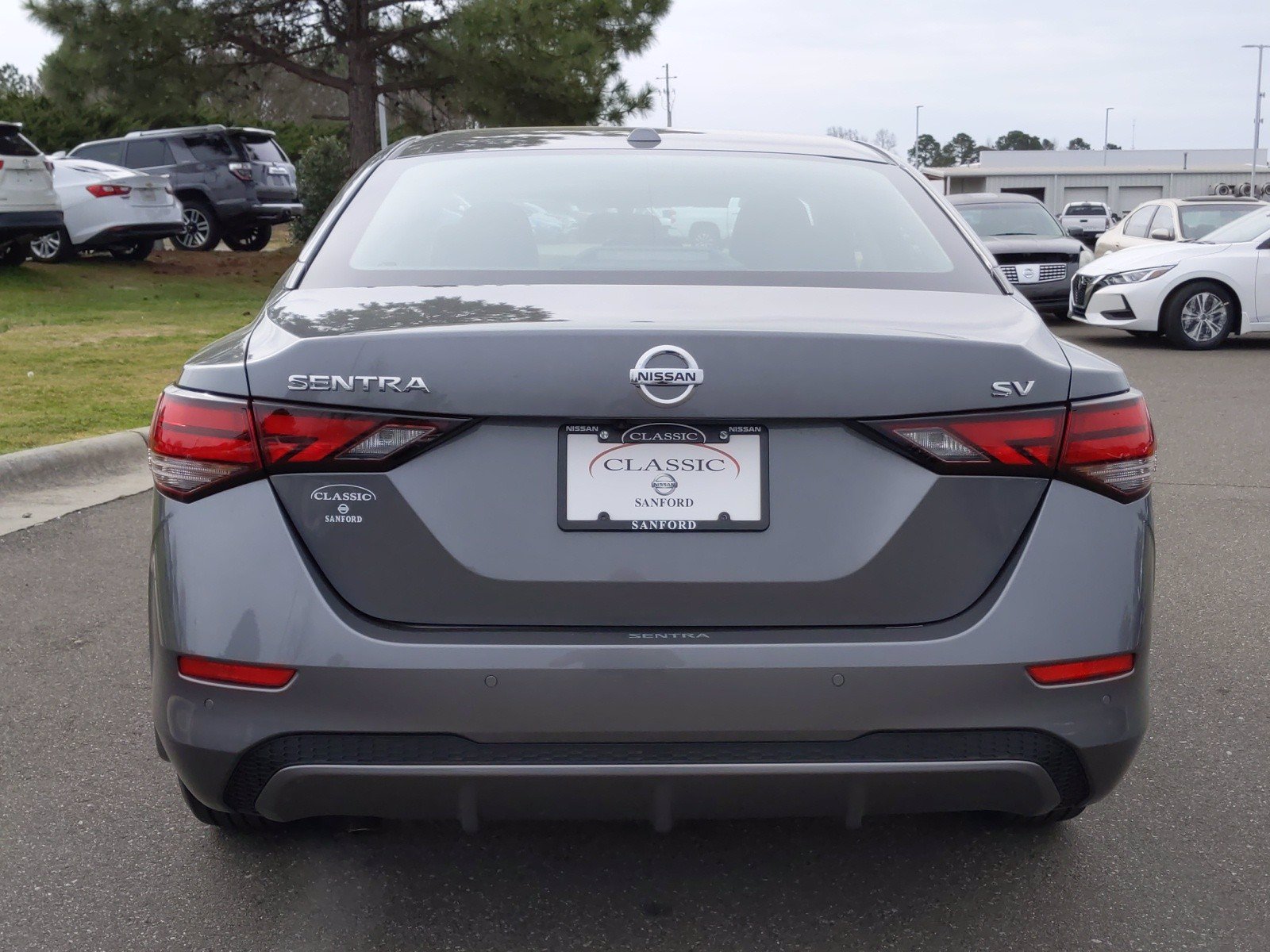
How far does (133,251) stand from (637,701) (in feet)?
68.3

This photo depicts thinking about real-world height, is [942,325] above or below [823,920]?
above

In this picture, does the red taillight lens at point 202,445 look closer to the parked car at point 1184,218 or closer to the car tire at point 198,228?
the parked car at point 1184,218

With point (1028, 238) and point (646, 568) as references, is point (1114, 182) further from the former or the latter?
point (646, 568)

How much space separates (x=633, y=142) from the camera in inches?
141

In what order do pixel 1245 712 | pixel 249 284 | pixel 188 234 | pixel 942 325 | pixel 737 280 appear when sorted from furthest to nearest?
pixel 188 234 → pixel 249 284 → pixel 1245 712 → pixel 737 280 → pixel 942 325

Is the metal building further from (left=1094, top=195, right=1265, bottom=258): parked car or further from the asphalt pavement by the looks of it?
the asphalt pavement

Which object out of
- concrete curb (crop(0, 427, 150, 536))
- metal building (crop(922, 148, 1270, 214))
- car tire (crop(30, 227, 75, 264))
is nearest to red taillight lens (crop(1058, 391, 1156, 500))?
concrete curb (crop(0, 427, 150, 536))

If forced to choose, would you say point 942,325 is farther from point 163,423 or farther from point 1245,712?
point 1245,712

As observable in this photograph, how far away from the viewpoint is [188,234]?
75.5ft

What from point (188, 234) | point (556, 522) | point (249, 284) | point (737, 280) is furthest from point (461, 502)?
point (188, 234)

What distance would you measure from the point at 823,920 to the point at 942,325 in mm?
1221

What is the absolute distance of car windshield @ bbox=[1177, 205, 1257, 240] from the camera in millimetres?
16125

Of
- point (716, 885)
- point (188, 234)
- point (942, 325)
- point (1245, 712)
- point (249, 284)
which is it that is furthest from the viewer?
point (188, 234)

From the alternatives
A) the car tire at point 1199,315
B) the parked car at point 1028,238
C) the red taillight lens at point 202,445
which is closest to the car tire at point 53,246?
the parked car at point 1028,238
